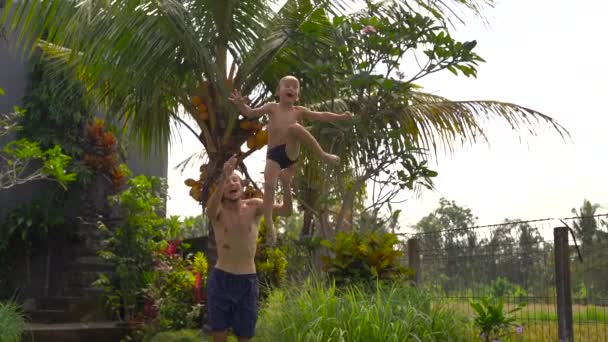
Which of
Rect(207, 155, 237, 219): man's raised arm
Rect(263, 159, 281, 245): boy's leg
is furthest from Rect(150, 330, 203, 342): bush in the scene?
Rect(263, 159, 281, 245): boy's leg

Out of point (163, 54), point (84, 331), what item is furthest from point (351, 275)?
point (84, 331)

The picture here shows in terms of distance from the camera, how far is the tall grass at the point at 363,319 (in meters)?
5.52

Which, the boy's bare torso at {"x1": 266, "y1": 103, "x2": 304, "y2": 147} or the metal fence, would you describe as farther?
the metal fence

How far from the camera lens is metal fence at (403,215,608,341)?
23.0ft

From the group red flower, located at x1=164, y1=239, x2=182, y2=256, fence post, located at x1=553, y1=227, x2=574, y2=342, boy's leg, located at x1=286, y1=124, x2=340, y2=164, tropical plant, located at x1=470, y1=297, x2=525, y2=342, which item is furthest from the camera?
red flower, located at x1=164, y1=239, x2=182, y2=256

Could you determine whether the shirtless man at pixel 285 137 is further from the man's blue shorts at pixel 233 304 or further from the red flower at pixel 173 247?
the red flower at pixel 173 247

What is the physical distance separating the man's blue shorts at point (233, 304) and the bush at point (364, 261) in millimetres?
1862

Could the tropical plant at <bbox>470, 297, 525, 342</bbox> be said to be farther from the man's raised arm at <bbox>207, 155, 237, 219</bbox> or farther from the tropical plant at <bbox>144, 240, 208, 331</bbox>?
the tropical plant at <bbox>144, 240, 208, 331</bbox>

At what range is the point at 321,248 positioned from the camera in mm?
9656

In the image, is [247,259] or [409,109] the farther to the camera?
[409,109]

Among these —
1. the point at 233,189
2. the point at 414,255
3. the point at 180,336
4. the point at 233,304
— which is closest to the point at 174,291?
the point at 180,336

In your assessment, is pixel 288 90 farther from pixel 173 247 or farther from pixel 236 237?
pixel 173 247

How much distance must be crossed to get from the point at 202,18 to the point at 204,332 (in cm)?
299

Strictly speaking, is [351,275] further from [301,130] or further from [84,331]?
[84,331]
